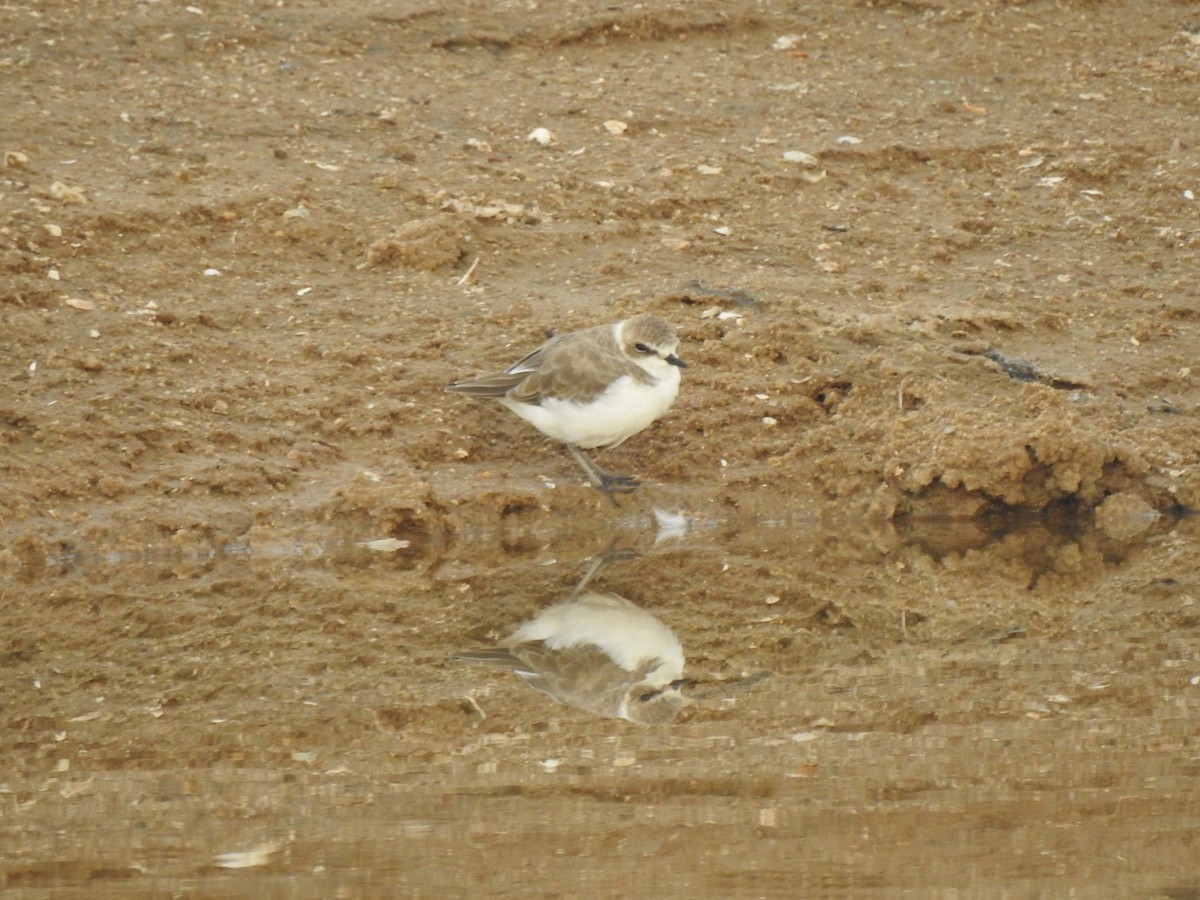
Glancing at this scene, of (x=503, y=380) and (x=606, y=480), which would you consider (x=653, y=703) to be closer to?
(x=606, y=480)

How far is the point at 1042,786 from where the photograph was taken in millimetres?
5250

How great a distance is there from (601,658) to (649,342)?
2048mm

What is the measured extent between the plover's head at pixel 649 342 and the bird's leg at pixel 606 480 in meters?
0.61

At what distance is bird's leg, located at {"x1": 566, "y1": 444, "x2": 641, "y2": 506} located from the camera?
28.1 ft

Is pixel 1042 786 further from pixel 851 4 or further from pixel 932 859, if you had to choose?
pixel 851 4

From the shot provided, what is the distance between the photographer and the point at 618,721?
19.6 feet

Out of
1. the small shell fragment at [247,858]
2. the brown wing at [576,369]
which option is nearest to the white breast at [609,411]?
the brown wing at [576,369]

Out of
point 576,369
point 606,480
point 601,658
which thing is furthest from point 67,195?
point 601,658

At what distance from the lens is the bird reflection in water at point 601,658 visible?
6.19m

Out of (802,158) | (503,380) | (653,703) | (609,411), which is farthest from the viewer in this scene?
(802,158)

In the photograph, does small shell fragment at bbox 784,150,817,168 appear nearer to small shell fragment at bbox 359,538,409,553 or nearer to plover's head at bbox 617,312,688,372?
plover's head at bbox 617,312,688,372

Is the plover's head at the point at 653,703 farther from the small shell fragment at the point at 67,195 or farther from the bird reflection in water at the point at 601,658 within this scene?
the small shell fragment at the point at 67,195

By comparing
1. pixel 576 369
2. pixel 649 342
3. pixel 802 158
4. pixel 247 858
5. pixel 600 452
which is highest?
pixel 247 858

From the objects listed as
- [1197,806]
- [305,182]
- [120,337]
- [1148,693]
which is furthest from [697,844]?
[305,182]
